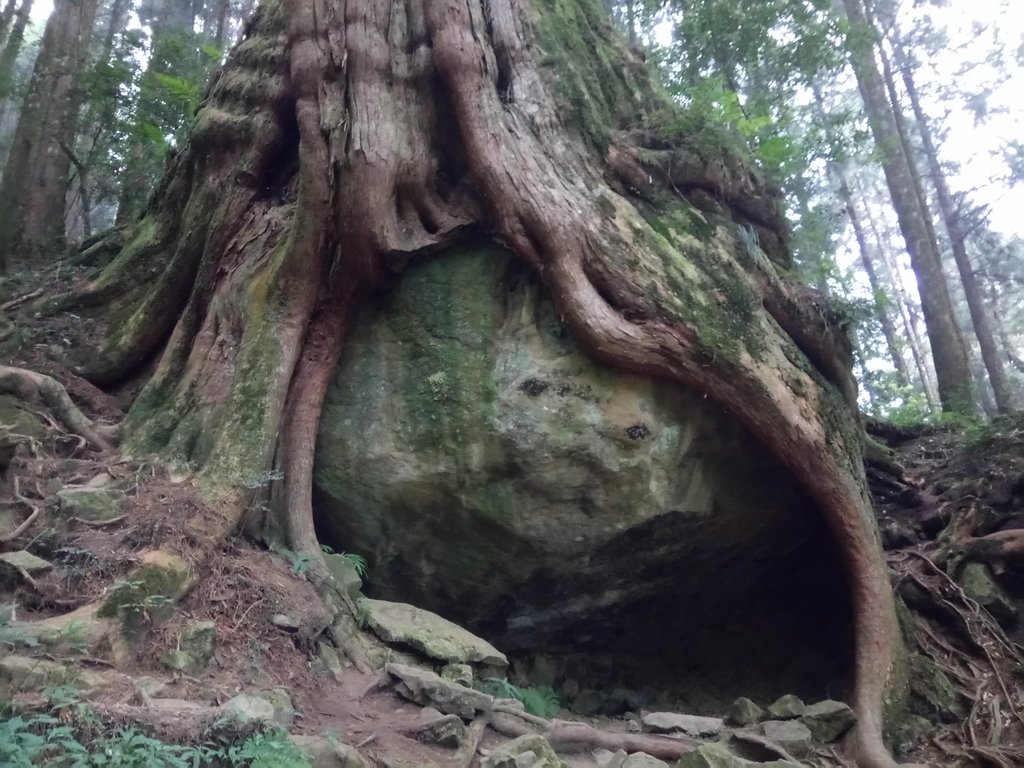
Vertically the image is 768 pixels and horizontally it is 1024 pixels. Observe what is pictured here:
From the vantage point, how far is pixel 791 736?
18.2 feet

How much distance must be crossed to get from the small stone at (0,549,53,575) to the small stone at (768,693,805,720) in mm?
4954

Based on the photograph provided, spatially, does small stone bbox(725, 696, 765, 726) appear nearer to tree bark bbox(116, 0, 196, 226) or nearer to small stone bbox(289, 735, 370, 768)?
small stone bbox(289, 735, 370, 768)

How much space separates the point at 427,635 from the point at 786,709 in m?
2.76

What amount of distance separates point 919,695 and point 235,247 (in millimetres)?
6714

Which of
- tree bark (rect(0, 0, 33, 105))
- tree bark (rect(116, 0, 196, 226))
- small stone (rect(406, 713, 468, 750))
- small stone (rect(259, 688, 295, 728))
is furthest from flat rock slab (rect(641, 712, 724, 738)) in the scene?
tree bark (rect(0, 0, 33, 105))

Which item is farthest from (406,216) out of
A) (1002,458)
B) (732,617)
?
(1002,458)

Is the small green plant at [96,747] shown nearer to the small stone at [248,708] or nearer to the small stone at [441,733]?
the small stone at [248,708]

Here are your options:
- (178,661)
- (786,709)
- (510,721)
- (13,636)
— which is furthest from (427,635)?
(786,709)

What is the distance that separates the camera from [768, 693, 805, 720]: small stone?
5.93 meters

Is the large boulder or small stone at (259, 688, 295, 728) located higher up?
the large boulder

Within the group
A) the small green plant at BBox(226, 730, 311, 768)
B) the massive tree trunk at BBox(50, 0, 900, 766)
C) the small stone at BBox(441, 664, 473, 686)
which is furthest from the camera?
the massive tree trunk at BBox(50, 0, 900, 766)

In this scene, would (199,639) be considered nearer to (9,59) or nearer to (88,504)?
(88,504)

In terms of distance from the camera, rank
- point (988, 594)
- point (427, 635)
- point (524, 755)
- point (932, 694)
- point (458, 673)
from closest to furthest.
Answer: point (524, 755), point (458, 673), point (427, 635), point (932, 694), point (988, 594)

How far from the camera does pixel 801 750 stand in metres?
5.46
